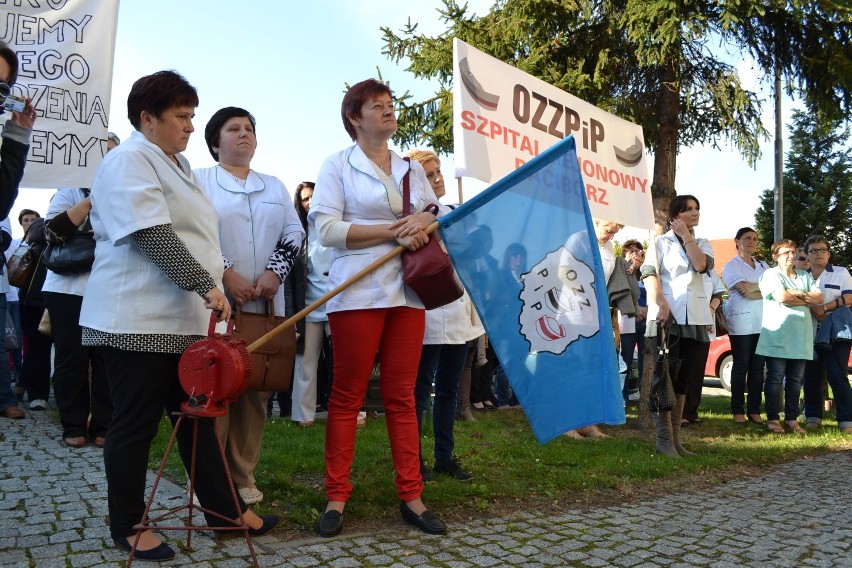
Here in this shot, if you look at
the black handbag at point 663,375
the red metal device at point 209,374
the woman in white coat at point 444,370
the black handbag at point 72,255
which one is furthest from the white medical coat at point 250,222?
the black handbag at point 663,375

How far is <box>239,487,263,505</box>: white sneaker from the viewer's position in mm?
3961

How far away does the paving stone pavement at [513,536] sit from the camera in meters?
3.24

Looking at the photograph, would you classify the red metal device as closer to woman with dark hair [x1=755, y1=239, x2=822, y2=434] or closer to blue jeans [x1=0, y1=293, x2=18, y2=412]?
blue jeans [x1=0, y1=293, x2=18, y2=412]

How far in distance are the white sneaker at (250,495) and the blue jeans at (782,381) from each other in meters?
5.87

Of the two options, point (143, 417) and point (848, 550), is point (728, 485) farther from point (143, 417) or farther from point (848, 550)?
point (143, 417)

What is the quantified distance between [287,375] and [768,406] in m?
5.98

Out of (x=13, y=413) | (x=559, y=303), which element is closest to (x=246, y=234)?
(x=559, y=303)

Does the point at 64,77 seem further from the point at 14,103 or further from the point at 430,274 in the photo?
the point at 430,274

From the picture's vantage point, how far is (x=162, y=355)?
3.18 metres

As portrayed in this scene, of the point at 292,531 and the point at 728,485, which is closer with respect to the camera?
the point at 292,531

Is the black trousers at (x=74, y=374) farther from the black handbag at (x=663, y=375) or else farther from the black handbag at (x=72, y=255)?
the black handbag at (x=663, y=375)

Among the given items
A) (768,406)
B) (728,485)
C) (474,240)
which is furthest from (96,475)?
(768,406)

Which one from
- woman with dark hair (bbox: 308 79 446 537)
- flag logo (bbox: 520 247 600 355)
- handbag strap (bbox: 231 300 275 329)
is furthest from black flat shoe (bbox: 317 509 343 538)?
flag logo (bbox: 520 247 600 355)

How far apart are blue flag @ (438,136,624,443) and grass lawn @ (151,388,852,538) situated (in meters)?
0.82
